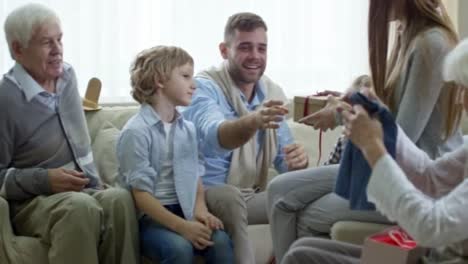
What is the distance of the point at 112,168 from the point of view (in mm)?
2934

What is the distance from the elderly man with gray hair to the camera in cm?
241

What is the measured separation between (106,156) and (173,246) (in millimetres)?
657

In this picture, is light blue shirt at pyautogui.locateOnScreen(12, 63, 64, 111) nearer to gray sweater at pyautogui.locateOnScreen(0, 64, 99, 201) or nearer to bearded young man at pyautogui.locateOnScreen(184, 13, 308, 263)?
gray sweater at pyautogui.locateOnScreen(0, 64, 99, 201)

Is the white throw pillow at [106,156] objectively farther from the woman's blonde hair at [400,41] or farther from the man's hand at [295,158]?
the woman's blonde hair at [400,41]

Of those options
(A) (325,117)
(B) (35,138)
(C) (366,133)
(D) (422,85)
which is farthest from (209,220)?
(C) (366,133)

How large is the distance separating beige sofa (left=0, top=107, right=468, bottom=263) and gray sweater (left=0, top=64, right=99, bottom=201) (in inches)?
4.9

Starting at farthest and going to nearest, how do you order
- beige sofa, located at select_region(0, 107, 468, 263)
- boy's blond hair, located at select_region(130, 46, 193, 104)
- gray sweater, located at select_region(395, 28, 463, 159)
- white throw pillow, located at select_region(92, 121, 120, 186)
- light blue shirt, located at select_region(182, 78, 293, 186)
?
white throw pillow, located at select_region(92, 121, 120, 186) < light blue shirt, located at select_region(182, 78, 293, 186) < boy's blond hair, located at select_region(130, 46, 193, 104) < beige sofa, located at select_region(0, 107, 468, 263) < gray sweater, located at select_region(395, 28, 463, 159)

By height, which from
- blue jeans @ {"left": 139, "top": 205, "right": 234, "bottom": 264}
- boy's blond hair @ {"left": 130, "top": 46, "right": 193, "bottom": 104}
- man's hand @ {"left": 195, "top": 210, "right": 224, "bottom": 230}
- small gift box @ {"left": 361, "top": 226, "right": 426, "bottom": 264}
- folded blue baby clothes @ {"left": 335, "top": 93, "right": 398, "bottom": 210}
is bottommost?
blue jeans @ {"left": 139, "top": 205, "right": 234, "bottom": 264}

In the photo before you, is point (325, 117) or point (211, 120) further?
point (211, 120)

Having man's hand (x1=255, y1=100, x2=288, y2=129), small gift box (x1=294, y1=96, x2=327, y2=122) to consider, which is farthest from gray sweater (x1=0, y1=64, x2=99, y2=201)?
small gift box (x1=294, y1=96, x2=327, y2=122)

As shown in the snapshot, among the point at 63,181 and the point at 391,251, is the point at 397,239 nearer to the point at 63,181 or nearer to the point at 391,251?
the point at 391,251

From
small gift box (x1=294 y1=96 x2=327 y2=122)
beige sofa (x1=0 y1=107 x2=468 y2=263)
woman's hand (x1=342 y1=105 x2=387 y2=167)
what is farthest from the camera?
small gift box (x1=294 y1=96 x2=327 y2=122)

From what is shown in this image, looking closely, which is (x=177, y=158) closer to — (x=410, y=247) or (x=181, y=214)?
(x=181, y=214)

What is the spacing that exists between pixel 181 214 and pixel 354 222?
61 centimetres
